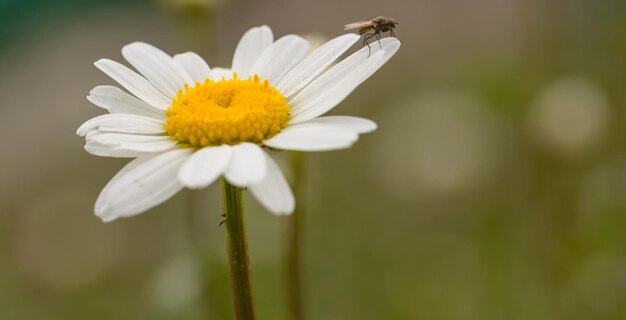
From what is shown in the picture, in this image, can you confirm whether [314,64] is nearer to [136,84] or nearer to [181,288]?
[136,84]

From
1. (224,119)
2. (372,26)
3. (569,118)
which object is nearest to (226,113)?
(224,119)

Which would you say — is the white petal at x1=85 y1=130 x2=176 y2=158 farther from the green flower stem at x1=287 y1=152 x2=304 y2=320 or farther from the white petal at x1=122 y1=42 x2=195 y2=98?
the green flower stem at x1=287 y1=152 x2=304 y2=320

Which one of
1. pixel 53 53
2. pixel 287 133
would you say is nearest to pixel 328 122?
pixel 287 133

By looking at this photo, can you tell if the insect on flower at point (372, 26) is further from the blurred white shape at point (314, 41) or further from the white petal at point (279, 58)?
the blurred white shape at point (314, 41)

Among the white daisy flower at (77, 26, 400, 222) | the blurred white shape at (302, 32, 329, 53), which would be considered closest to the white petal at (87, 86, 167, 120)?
the white daisy flower at (77, 26, 400, 222)

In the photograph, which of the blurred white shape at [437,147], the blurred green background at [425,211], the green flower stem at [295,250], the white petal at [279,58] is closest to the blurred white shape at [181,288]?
the blurred green background at [425,211]

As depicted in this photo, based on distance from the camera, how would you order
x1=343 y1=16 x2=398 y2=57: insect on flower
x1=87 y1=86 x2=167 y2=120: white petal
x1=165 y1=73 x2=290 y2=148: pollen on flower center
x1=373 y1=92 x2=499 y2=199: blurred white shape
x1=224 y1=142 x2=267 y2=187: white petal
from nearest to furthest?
x1=224 y1=142 x2=267 y2=187: white petal < x1=165 y1=73 x2=290 y2=148: pollen on flower center < x1=87 y1=86 x2=167 y2=120: white petal < x1=343 y1=16 x2=398 y2=57: insect on flower < x1=373 y1=92 x2=499 y2=199: blurred white shape

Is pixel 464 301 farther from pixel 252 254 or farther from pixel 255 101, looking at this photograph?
pixel 255 101
